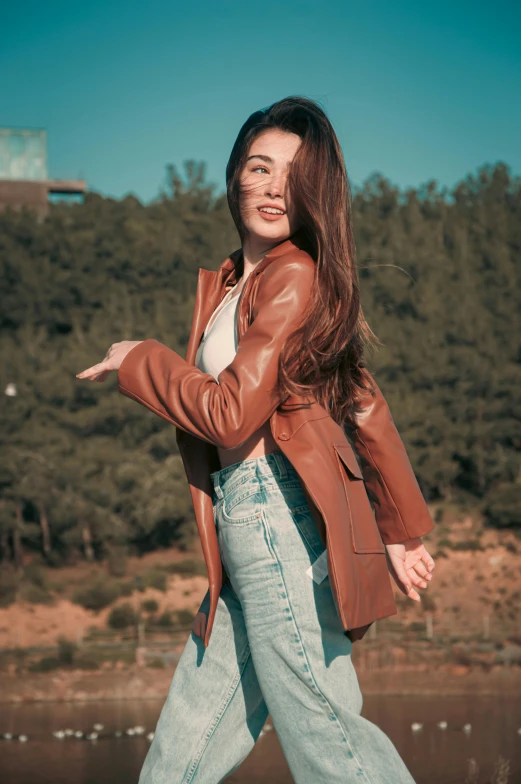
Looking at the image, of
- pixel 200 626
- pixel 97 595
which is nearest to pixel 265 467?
pixel 200 626

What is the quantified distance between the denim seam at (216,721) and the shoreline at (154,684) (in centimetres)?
695

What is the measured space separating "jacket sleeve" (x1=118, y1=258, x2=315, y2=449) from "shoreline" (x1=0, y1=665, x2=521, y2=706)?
286 inches

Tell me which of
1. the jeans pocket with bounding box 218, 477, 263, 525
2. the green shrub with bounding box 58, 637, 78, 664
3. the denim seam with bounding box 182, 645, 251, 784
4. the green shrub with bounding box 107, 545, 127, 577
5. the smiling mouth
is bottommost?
the green shrub with bounding box 58, 637, 78, 664

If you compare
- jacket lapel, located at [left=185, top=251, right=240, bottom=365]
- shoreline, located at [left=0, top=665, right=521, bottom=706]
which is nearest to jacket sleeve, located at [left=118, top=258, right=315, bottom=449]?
jacket lapel, located at [left=185, top=251, right=240, bottom=365]

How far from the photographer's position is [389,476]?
181cm

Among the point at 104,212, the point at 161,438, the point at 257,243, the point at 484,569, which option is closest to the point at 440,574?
the point at 484,569

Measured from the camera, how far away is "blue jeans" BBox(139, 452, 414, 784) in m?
1.60

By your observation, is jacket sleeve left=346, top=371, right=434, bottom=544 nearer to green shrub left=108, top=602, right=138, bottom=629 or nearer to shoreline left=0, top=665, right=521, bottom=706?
shoreline left=0, top=665, right=521, bottom=706

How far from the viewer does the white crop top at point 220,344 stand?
1.76 metres

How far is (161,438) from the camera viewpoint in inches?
592

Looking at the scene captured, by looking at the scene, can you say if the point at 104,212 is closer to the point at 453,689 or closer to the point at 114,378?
the point at 114,378

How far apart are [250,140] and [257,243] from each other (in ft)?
0.66

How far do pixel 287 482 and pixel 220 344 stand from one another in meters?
0.30

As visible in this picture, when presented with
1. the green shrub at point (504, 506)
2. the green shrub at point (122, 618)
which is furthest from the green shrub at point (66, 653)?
the green shrub at point (504, 506)
